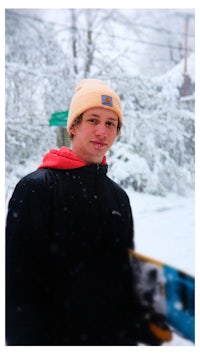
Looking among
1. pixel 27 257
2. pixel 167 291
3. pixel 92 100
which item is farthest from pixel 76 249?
pixel 92 100

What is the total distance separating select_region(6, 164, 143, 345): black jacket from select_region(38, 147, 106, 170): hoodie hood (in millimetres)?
14

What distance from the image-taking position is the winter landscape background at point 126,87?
121cm

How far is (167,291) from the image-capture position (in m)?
0.80

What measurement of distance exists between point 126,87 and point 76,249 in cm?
100

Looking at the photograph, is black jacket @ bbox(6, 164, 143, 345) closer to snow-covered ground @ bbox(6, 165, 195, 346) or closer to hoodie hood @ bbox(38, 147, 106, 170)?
hoodie hood @ bbox(38, 147, 106, 170)

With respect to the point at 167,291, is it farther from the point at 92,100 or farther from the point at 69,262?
the point at 92,100

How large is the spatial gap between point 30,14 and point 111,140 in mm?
750

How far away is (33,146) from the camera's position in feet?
4.61

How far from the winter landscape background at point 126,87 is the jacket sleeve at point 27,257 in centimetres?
45

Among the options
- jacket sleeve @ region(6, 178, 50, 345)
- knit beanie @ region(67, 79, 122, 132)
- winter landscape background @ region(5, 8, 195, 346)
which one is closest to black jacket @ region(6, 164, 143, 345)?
jacket sleeve @ region(6, 178, 50, 345)

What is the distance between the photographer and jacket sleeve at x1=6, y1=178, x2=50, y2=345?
0.68m

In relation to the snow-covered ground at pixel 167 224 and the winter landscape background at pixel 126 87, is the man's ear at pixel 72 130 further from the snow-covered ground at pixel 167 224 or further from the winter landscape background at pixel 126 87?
the snow-covered ground at pixel 167 224
